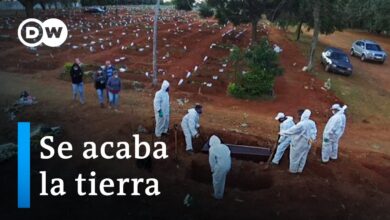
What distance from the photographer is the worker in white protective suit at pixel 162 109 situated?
1145 centimetres

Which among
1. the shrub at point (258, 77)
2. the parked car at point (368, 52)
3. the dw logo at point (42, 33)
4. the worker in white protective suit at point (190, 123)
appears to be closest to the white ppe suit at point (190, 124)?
the worker in white protective suit at point (190, 123)

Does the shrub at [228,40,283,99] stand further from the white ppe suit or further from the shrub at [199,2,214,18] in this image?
the shrub at [199,2,214,18]

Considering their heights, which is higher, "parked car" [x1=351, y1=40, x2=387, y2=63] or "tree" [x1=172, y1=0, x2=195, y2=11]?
"tree" [x1=172, y1=0, x2=195, y2=11]

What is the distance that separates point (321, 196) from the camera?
975 cm

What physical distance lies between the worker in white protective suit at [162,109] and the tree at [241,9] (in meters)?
17.2

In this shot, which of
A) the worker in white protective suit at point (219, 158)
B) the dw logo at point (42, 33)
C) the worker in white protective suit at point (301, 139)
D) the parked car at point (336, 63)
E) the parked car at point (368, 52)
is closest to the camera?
the worker in white protective suit at point (219, 158)

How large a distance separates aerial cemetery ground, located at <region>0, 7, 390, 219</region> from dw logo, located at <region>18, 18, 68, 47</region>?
1623 millimetres

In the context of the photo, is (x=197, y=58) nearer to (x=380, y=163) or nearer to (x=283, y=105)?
(x=283, y=105)

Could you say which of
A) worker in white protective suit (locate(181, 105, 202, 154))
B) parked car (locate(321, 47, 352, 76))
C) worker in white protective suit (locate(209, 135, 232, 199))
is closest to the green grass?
parked car (locate(321, 47, 352, 76))

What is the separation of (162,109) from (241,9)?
17942mm

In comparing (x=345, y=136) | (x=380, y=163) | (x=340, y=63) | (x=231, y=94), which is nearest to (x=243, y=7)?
(x=340, y=63)

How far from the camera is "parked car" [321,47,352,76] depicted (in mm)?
23734

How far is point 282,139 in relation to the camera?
1073 cm

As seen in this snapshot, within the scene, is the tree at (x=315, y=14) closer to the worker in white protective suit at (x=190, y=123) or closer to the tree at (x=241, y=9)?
the tree at (x=241, y=9)
